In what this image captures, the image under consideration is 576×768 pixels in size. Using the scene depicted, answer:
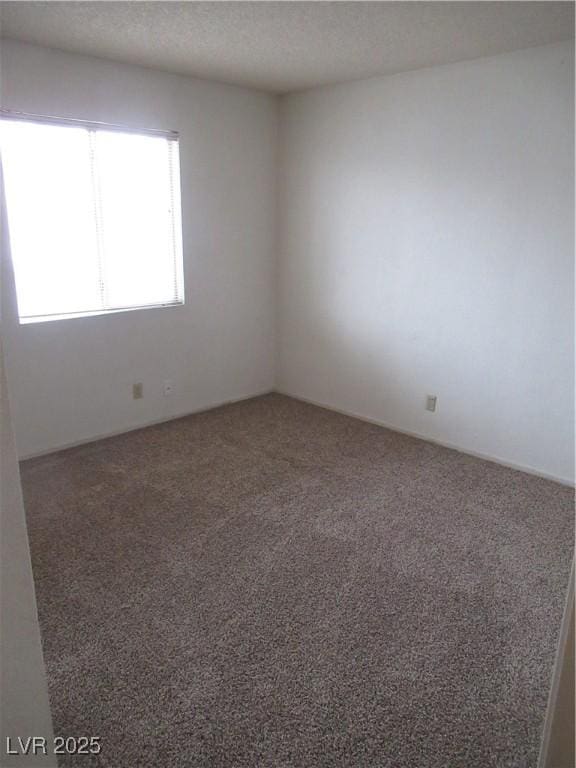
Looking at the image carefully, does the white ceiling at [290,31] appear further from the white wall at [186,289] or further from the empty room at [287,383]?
the white wall at [186,289]

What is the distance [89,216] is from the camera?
11.4 ft

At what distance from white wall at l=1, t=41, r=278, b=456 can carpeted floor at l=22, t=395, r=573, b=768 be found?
443 millimetres

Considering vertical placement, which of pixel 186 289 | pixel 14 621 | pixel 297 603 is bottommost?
pixel 297 603

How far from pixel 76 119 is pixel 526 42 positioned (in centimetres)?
258

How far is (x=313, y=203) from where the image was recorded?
4277mm

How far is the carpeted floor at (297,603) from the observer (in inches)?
66.7

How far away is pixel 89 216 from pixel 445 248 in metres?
2.33

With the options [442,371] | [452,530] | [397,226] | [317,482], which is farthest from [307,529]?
[397,226]

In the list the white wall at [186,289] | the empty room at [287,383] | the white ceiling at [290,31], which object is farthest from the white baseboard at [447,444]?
the white ceiling at [290,31]

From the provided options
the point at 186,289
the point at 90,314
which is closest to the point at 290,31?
the point at 186,289

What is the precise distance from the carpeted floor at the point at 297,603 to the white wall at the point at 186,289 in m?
0.44

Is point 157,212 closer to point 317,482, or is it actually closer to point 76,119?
point 76,119

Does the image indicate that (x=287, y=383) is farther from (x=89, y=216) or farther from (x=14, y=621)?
(x=14, y=621)

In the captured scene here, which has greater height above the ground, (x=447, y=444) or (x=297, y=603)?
(x=447, y=444)
